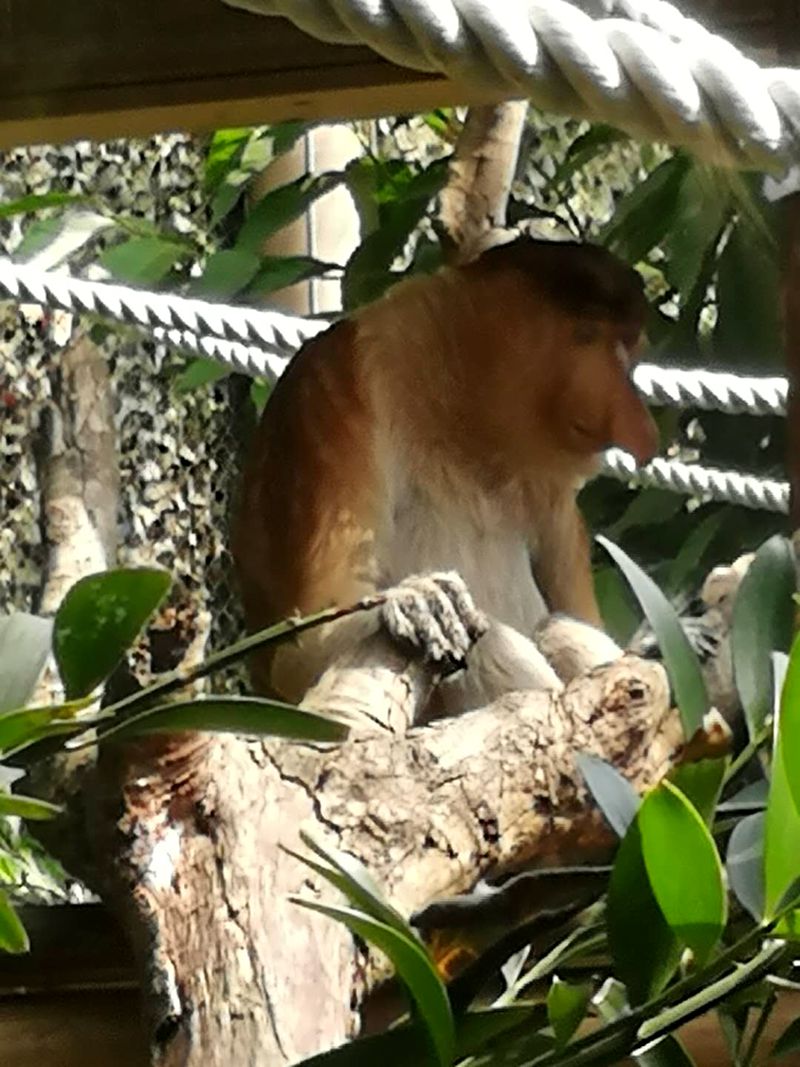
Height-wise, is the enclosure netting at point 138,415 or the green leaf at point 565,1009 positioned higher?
the enclosure netting at point 138,415

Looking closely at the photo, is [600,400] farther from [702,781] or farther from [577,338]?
[702,781]

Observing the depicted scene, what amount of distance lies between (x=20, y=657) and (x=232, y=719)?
4cm

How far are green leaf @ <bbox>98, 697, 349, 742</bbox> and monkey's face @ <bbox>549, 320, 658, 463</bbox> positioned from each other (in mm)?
504

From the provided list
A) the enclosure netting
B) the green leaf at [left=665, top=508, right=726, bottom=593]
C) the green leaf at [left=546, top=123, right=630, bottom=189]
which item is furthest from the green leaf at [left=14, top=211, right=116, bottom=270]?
the green leaf at [left=665, top=508, right=726, bottom=593]

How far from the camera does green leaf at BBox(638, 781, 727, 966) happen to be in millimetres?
250

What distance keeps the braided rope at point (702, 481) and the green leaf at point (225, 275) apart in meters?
0.21

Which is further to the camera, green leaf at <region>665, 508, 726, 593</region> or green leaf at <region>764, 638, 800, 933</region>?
green leaf at <region>665, 508, 726, 593</region>

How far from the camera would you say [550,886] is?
395mm

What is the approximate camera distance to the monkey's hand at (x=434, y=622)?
53 centimetres

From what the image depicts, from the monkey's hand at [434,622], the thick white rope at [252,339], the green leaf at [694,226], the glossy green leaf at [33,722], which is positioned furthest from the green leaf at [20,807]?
the thick white rope at [252,339]

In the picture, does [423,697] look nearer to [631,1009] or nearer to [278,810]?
[278,810]

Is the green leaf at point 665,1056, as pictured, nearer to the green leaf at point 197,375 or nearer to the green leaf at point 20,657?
the green leaf at point 20,657

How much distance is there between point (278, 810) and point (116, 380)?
41cm

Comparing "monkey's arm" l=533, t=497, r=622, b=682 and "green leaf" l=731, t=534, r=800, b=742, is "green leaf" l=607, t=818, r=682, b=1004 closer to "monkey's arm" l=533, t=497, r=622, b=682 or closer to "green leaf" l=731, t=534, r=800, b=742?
"green leaf" l=731, t=534, r=800, b=742
